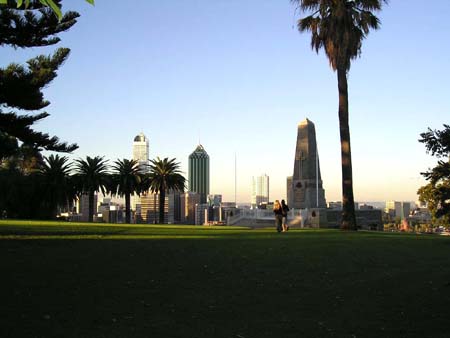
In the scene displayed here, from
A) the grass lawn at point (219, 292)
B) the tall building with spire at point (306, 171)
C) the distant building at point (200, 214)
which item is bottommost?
the grass lawn at point (219, 292)

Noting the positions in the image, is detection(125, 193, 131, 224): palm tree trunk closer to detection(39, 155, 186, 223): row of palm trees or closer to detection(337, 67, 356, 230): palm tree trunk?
detection(39, 155, 186, 223): row of palm trees

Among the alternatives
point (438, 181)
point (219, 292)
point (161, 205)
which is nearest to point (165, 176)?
point (161, 205)

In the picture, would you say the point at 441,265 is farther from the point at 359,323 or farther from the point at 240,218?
the point at 240,218

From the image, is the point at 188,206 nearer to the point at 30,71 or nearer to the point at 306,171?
the point at 306,171

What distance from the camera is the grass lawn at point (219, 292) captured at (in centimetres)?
600

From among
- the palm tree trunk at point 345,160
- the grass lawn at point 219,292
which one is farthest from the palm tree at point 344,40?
the grass lawn at point 219,292

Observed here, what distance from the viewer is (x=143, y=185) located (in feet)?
197

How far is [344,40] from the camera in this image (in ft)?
74.9

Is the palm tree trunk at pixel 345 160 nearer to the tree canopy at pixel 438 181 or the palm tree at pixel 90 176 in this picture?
the tree canopy at pixel 438 181

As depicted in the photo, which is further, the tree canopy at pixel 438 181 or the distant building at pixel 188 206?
the distant building at pixel 188 206

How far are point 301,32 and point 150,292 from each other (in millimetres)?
18974

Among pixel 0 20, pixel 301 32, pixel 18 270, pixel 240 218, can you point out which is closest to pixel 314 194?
pixel 240 218

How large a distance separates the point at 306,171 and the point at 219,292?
190 feet

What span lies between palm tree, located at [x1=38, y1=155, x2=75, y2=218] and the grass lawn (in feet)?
136
